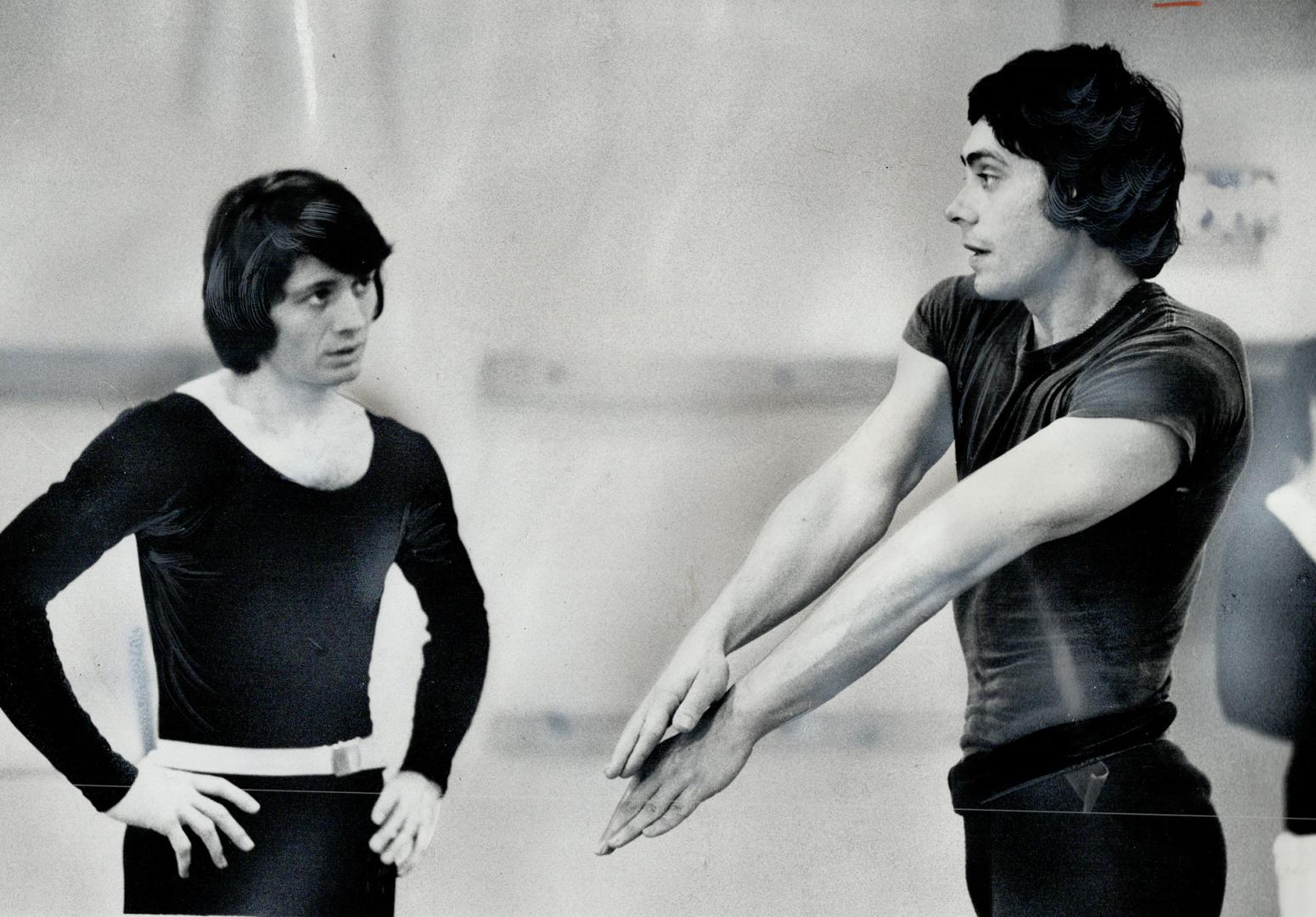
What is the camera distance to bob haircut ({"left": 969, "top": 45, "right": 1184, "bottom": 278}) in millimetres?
2418

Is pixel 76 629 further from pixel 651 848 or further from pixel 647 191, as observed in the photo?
pixel 647 191

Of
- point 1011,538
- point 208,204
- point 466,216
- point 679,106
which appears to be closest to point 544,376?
point 466,216

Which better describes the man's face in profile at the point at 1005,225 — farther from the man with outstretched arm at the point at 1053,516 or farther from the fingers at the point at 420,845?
the fingers at the point at 420,845

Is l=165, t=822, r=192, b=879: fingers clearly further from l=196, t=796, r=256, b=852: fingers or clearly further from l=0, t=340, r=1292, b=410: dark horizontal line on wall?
l=0, t=340, r=1292, b=410: dark horizontal line on wall

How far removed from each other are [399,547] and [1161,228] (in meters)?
1.59

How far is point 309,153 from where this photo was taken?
2.57 meters

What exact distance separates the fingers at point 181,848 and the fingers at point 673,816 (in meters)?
0.91

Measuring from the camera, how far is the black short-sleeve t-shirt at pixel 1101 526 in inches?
93.7

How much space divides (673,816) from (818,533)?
62 centimetres

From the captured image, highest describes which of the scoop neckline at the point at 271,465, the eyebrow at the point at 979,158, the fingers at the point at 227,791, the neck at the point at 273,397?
the eyebrow at the point at 979,158

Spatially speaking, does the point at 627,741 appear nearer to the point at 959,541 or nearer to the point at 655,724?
the point at 655,724

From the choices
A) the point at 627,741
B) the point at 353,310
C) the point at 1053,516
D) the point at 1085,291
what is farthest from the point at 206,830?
the point at 1085,291

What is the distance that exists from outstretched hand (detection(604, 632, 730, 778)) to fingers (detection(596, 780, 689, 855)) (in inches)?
1.9

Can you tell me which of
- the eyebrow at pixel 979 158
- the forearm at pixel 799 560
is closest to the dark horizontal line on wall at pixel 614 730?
the forearm at pixel 799 560
